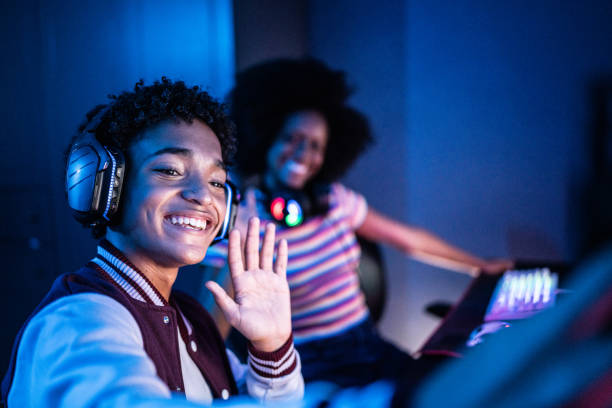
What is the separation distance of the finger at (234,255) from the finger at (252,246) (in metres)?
0.02

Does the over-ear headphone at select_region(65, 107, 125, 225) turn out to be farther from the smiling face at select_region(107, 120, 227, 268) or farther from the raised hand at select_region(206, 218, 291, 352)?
the raised hand at select_region(206, 218, 291, 352)

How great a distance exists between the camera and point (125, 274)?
2.22 feet

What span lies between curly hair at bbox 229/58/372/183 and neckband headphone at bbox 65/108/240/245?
0.91m

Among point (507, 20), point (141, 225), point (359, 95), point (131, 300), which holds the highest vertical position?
point (507, 20)

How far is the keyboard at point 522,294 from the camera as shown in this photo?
106 centimetres

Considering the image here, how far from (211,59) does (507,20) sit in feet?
5.28

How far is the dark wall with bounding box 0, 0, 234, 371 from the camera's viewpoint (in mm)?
945

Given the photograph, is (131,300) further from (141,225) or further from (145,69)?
(145,69)

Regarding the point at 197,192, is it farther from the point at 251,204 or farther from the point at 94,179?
the point at 251,204

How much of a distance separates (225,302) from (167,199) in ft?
0.61

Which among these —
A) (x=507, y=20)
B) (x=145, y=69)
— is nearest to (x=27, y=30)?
(x=145, y=69)

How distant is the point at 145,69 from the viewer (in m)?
1.16

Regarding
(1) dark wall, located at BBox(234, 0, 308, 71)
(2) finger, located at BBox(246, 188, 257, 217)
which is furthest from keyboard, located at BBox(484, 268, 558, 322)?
(1) dark wall, located at BBox(234, 0, 308, 71)

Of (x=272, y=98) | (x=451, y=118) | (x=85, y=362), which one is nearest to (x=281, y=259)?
(x=85, y=362)
